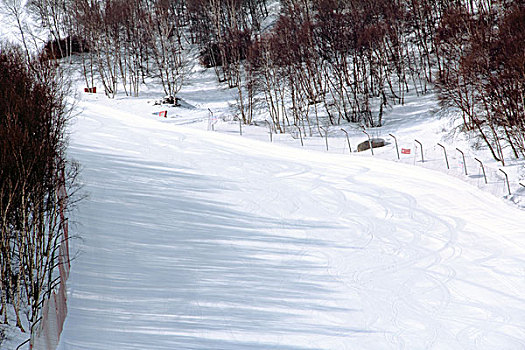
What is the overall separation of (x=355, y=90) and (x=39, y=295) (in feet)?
113

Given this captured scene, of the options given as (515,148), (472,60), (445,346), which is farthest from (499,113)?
(445,346)

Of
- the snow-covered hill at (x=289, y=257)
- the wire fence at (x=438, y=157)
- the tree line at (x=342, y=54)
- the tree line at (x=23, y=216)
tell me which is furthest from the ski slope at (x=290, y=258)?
the tree line at (x=342, y=54)

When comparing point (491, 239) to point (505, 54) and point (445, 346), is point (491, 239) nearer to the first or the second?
point (445, 346)

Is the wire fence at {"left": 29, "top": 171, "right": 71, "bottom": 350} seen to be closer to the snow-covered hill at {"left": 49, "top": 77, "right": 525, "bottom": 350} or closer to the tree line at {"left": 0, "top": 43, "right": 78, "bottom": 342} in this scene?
the tree line at {"left": 0, "top": 43, "right": 78, "bottom": 342}

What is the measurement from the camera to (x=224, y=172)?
2559 centimetres

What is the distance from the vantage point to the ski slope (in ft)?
42.8

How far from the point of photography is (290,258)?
673 inches

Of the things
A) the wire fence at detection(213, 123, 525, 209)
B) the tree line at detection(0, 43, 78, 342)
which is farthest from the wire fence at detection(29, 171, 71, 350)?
the wire fence at detection(213, 123, 525, 209)

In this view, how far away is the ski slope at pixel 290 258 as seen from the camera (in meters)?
13.0

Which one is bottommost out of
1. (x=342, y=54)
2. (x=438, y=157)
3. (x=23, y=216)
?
(x=438, y=157)

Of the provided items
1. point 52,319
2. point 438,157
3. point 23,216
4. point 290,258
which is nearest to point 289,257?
point 290,258

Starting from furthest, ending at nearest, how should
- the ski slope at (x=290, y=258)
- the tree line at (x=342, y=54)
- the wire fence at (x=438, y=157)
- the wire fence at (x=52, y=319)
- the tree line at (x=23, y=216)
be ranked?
the tree line at (x=342, y=54) < the wire fence at (x=438, y=157) < the ski slope at (x=290, y=258) < the tree line at (x=23, y=216) < the wire fence at (x=52, y=319)

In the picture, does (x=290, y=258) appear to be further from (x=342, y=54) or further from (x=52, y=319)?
(x=342, y=54)

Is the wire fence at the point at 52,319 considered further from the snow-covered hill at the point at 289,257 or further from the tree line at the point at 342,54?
the tree line at the point at 342,54
